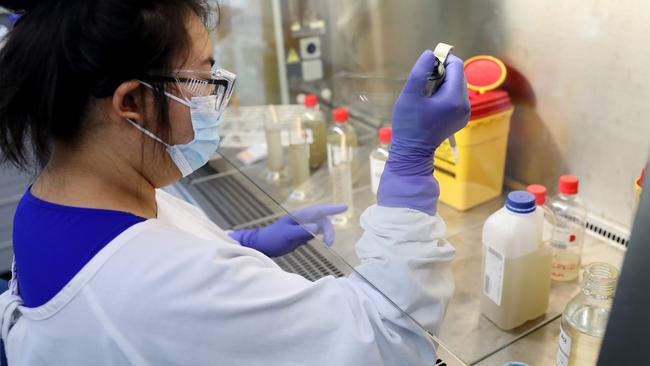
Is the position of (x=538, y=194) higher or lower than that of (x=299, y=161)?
higher

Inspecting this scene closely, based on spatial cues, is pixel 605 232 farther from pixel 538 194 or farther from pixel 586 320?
pixel 586 320

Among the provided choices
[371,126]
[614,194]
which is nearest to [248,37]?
[371,126]

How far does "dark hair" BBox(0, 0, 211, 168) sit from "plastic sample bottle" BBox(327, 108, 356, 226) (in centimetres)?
76

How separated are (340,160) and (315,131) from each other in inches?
8.5

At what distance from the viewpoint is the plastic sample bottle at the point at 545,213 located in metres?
1.06

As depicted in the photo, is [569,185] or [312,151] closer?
[569,185]

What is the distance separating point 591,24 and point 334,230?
75cm

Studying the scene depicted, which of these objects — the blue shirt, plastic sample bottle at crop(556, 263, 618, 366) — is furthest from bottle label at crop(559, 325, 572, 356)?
the blue shirt

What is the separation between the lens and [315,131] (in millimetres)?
1765

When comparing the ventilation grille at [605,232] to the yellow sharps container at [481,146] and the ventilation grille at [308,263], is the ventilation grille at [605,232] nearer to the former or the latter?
the yellow sharps container at [481,146]

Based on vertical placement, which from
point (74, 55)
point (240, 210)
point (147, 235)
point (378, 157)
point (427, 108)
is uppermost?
point (74, 55)

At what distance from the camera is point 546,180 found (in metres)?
1.44

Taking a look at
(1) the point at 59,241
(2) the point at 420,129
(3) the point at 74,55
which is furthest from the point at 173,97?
(2) the point at 420,129

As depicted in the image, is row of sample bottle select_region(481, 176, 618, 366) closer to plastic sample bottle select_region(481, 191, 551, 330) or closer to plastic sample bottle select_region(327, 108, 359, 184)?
plastic sample bottle select_region(481, 191, 551, 330)
